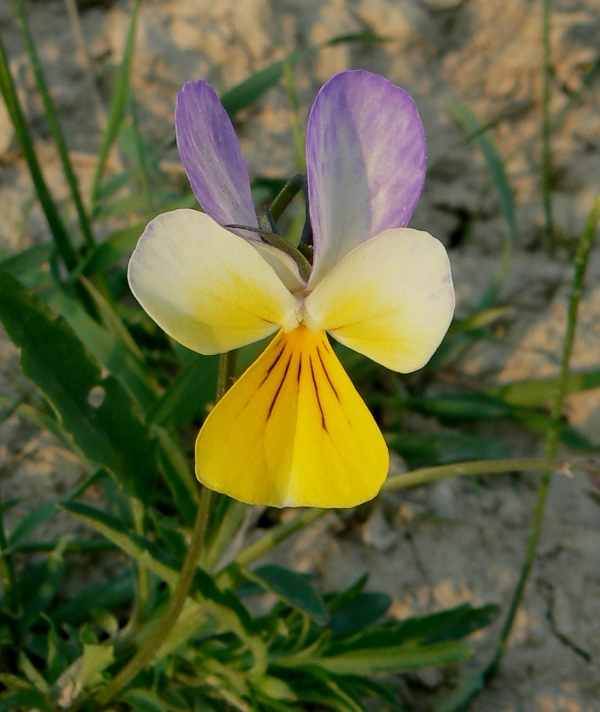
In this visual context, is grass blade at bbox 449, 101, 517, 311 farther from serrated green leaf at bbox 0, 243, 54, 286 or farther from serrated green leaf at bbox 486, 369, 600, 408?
serrated green leaf at bbox 0, 243, 54, 286

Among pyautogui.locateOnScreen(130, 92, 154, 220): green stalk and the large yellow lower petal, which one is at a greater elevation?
the large yellow lower petal

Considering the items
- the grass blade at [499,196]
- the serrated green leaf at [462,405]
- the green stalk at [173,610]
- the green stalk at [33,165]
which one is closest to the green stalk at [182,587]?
the green stalk at [173,610]

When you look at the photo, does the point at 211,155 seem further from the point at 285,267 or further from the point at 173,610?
the point at 173,610

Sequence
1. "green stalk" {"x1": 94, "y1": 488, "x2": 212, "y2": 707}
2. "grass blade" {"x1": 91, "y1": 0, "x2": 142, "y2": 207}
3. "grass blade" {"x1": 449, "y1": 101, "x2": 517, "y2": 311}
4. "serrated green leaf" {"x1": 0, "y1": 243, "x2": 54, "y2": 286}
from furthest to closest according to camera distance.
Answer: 1. "grass blade" {"x1": 449, "y1": 101, "x2": 517, "y2": 311}
2. "grass blade" {"x1": 91, "y1": 0, "x2": 142, "y2": 207}
3. "serrated green leaf" {"x1": 0, "y1": 243, "x2": 54, "y2": 286}
4. "green stalk" {"x1": 94, "y1": 488, "x2": 212, "y2": 707}

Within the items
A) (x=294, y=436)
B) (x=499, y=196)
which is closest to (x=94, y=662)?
(x=294, y=436)

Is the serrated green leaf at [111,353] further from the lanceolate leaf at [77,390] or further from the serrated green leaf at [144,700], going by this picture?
the serrated green leaf at [144,700]

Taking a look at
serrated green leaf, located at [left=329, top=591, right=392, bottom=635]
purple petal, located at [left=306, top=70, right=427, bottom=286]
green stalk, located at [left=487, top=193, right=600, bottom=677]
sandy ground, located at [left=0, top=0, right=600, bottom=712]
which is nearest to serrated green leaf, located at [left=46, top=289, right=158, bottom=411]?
sandy ground, located at [left=0, top=0, right=600, bottom=712]
